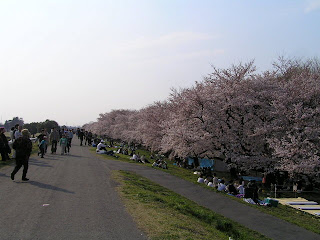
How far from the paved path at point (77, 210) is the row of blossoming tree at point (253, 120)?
27.6ft

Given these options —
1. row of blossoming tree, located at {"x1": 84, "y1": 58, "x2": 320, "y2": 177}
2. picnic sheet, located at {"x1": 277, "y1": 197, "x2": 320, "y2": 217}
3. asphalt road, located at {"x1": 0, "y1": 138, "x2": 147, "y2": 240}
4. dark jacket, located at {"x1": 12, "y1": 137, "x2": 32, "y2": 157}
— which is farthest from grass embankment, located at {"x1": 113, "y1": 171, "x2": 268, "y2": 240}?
row of blossoming tree, located at {"x1": 84, "y1": 58, "x2": 320, "y2": 177}

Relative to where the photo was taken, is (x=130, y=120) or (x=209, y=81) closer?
(x=209, y=81)

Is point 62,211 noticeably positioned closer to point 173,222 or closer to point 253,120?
point 173,222

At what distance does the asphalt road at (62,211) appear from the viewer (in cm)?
600

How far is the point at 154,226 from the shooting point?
669 centimetres

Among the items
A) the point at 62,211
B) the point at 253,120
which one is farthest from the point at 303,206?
the point at 62,211

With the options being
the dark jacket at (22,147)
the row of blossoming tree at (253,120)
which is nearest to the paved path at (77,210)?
the dark jacket at (22,147)

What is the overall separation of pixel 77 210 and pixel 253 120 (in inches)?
739

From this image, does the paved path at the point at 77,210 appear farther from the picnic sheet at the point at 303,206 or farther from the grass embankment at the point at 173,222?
the picnic sheet at the point at 303,206

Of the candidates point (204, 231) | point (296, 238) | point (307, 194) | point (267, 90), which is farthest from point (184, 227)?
point (267, 90)

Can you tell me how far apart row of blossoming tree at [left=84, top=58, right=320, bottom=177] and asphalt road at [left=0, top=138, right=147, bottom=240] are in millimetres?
13330

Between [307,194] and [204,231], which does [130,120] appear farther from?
[204,231]

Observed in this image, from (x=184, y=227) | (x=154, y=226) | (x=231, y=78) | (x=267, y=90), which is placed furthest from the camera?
(x=231, y=78)

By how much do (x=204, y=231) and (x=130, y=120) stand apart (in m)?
62.7
